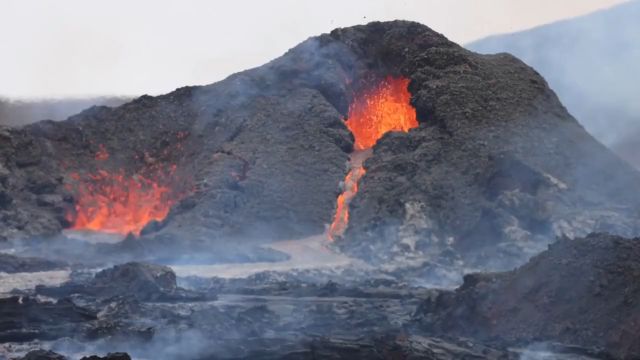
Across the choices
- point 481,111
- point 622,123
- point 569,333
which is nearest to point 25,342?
point 569,333

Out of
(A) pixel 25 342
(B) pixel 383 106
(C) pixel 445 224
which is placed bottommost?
(A) pixel 25 342

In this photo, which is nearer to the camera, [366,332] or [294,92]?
[366,332]

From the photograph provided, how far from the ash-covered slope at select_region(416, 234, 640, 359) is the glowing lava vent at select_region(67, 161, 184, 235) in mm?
34144

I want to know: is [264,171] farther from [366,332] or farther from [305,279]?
[366,332]

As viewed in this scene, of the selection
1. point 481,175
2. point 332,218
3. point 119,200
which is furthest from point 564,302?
point 119,200

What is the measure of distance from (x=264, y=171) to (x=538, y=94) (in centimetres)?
1949

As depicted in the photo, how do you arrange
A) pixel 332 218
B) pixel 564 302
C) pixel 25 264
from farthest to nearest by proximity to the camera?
pixel 332 218
pixel 25 264
pixel 564 302

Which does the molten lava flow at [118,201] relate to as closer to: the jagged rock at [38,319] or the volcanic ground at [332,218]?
the volcanic ground at [332,218]

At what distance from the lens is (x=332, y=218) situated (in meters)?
54.8

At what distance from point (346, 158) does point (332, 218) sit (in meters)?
5.60

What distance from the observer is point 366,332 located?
86.7ft

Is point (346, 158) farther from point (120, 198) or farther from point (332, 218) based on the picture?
point (120, 198)

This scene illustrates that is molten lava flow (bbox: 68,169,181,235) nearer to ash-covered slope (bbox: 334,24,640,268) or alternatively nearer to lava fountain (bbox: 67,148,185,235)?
lava fountain (bbox: 67,148,185,235)

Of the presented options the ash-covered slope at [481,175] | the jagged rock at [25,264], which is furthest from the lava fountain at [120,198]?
the ash-covered slope at [481,175]
